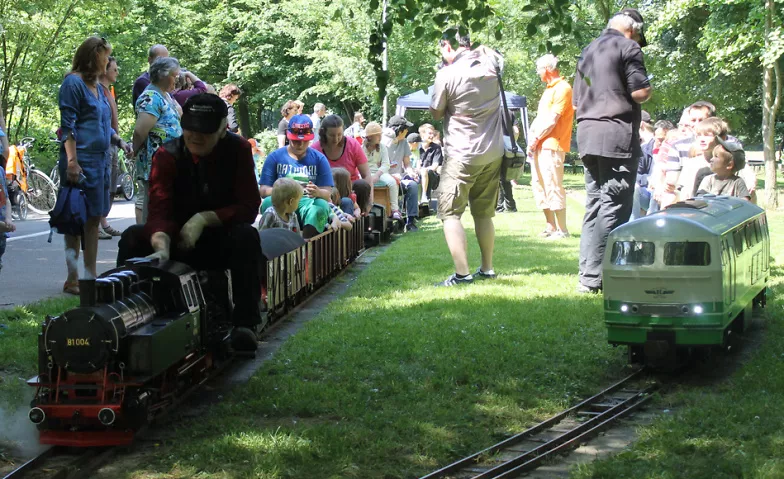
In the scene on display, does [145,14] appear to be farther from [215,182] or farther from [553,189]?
[215,182]

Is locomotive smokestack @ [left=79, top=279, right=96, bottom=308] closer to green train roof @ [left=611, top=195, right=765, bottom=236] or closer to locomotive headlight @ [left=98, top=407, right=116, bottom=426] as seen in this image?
locomotive headlight @ [left=98, top=407, right=116, bottom=426]

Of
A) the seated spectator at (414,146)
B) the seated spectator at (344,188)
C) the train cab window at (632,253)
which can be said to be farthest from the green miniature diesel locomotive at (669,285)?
the seated spectator at (414,146)

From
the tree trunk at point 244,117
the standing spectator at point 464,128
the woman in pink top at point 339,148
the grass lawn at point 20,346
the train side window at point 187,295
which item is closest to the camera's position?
the train side window at point 187,295

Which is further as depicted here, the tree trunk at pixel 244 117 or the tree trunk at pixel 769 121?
the tree trunk at pixel 244 117

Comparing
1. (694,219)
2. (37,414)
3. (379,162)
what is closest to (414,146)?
(379,162)

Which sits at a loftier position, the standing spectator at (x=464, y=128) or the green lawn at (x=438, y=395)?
the standing spectator at (x=464, y=128)

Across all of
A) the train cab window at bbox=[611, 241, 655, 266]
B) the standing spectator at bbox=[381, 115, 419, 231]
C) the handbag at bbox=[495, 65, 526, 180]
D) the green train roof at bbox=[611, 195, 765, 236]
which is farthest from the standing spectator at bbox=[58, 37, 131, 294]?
the standing spectator at bbox=[381, 115, 419, 231]

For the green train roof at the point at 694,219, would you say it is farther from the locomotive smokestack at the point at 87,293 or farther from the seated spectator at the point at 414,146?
the seated spectator at the point at 414,146

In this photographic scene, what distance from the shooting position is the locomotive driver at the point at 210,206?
6.41 m

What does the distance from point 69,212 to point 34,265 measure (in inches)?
124

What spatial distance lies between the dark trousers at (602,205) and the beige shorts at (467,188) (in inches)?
44.8

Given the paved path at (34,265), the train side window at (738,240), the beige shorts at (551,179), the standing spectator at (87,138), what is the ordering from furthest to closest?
1. the beige shorts at (551,179)
2. the paved path at (34,265)
3. the standing spectator at (87,138)
4. the train side window at (738,240)

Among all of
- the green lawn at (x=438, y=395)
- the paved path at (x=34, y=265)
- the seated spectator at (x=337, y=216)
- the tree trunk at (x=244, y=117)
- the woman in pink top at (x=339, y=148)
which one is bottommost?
the green lawn at (x=438, y=395)

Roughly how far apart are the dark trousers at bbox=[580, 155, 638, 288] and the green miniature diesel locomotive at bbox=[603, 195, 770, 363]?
7.46 ft
